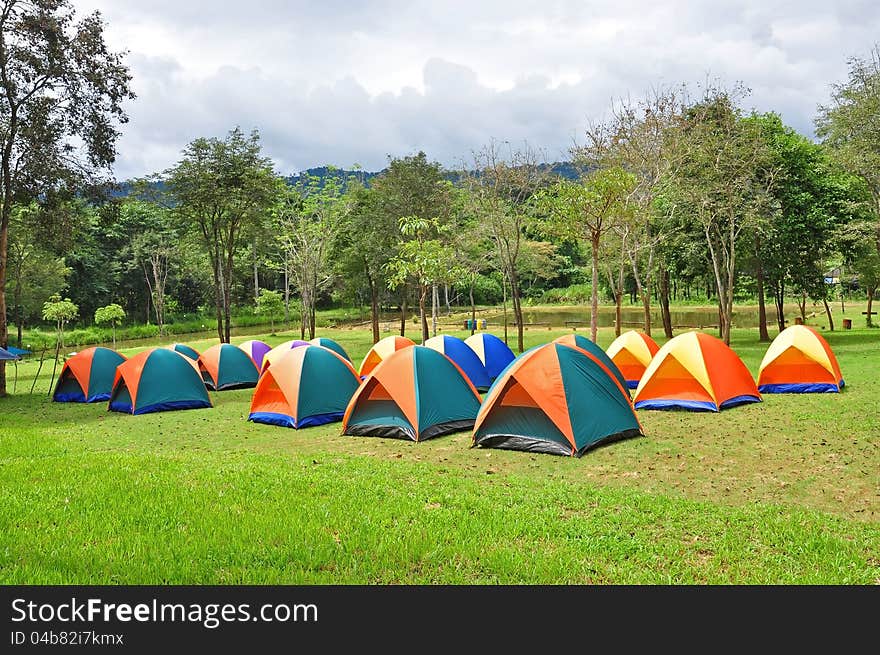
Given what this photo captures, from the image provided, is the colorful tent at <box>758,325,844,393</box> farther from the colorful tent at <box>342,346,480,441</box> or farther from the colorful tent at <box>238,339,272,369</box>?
the colorful tent at <box>238,339,272,369</box>

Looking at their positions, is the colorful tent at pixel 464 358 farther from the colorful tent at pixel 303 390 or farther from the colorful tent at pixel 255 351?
the colorful tent at pixel 255 351

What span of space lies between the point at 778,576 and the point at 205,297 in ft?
207

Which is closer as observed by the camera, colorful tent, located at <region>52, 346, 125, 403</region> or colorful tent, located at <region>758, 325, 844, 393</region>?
colorful tent, located at <region>758, 325, 844, 393</region>

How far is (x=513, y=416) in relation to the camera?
10.1 m

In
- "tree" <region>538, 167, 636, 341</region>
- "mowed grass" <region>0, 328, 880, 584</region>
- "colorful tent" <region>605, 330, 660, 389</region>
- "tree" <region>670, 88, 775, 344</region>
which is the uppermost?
"tree" <region>670, 88, 775, 344</region>

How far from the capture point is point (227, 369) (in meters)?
20.0

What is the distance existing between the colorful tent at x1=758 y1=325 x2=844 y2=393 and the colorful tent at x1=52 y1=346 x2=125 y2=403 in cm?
1764

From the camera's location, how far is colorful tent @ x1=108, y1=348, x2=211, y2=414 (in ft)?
49.7

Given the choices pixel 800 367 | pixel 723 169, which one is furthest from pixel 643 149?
pixel 800 367

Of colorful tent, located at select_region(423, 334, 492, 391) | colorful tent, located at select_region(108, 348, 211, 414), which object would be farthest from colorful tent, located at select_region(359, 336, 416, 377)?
colorful tent, located at select_region(108, 348, 211, 414)

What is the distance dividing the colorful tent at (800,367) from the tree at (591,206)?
4.90 meters

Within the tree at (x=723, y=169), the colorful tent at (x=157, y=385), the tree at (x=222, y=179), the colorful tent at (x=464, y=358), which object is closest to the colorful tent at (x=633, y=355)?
the colorful tent at (x=464, y=358)

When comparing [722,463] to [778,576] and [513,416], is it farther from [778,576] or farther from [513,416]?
[778,576]
